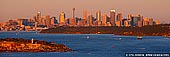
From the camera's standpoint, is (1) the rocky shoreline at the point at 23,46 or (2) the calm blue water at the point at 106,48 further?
(1) the rocky shoreline at the point at 23,46

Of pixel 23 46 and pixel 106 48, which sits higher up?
pixel 23 46

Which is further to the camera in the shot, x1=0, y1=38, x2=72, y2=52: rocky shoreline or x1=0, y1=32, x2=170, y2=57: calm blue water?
x1=0, y1=38, x2=72, y2=52: rocky shoreline

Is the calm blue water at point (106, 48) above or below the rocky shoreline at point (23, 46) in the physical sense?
below

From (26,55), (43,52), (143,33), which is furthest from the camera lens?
(143,33)

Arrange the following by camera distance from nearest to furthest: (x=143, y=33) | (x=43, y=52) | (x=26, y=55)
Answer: (x=26, y=55) → (x=43, y=52) → (x=143, y=33)

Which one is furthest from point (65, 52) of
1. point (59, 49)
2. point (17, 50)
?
point (17, 50)

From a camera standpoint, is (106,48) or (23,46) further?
(106,48)

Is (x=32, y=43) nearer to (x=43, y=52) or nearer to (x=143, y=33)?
(x=43, y=52)

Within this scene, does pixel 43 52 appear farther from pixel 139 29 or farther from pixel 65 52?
pixel 139 29

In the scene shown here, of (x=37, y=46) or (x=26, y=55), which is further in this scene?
(x=37, y=46)

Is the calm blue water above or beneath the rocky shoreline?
beneath
